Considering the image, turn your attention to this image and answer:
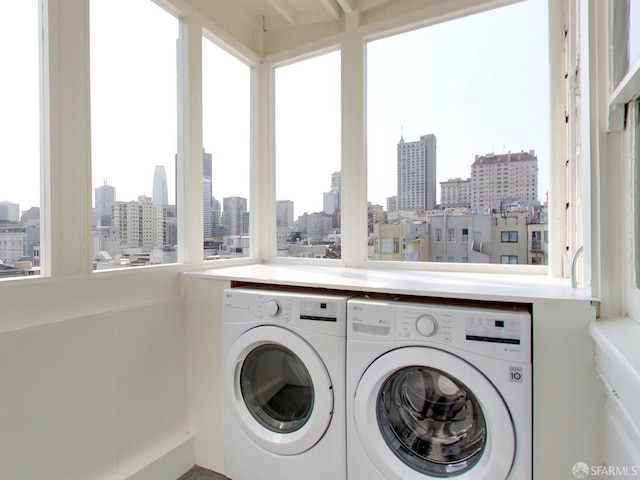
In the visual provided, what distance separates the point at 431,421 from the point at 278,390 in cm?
73

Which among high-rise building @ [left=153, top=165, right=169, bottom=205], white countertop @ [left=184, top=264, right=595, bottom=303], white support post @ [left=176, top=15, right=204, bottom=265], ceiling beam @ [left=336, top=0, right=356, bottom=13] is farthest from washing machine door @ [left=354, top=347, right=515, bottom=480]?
ceiling beam @ [left=336, top=0, right=356, bottom=13]

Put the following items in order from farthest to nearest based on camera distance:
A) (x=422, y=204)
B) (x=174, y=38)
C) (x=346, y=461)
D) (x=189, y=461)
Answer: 1. (x=422, y=204)
2. (x=174, y=38)
3. (x=189, y=461)
4. (x=346, y=461)

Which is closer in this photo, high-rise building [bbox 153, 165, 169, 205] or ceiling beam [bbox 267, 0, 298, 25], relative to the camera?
high-rise building [bbox 153, 165, 169, 205]

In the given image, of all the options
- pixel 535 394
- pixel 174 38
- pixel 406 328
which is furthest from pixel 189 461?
pixel 174 38

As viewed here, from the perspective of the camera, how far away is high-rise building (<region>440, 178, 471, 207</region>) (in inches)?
78.1

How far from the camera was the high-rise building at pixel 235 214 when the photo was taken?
2.36 meters

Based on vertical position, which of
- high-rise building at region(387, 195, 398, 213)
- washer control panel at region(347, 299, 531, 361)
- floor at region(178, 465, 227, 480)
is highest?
high-rise building at region(387, 195, 398, 213)

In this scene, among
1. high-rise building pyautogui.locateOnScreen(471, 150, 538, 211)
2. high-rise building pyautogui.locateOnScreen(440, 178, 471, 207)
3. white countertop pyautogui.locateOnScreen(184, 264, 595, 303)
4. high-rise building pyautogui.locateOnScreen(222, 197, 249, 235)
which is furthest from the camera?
high-rise building pyautogui.locateOnScreen(222, 197, 249, 235)

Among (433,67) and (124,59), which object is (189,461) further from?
(433,67)

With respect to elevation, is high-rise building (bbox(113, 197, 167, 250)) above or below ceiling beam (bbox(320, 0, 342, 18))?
below

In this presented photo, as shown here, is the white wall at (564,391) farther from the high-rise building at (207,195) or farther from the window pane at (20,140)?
the window pane at (20,140)

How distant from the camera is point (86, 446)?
144cm

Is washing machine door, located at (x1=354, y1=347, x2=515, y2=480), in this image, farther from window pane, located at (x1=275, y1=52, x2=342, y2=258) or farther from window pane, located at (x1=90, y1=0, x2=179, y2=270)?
window pane, located at (x1=90, y1=0, x2=179, y2=270)

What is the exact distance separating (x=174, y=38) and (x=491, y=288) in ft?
6.99
